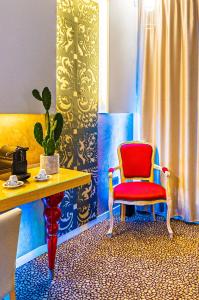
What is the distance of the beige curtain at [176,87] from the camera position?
10.9 ft

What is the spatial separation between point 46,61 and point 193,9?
1933 mm

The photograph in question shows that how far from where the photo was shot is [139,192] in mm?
3047

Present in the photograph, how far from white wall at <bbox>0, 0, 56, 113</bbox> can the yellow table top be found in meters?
0.63

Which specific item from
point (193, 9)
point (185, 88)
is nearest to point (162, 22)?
point (193, 9)

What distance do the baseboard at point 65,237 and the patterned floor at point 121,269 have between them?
0.06 m

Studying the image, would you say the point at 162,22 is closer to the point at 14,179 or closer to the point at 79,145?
the point at 79,145

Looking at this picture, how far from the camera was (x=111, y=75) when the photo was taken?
11.7ft

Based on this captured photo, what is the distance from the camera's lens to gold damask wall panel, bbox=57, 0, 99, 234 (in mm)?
2839

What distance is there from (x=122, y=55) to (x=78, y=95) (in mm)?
1060

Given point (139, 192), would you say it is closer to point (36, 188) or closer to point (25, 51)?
point (36, 188)

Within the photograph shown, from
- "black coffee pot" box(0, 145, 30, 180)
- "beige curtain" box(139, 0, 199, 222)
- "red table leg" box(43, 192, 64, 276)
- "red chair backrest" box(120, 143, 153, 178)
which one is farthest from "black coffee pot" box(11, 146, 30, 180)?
"beige curtain" box(139, 0, 199, 222)

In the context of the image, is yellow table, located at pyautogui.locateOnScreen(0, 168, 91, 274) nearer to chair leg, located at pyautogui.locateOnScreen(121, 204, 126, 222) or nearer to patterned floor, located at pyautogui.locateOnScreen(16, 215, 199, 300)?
patterned floor, located at pyautogui.locateOnScreen(16, 215, 199, 300)

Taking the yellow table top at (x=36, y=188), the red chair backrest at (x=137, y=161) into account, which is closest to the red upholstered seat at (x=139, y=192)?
the red chair backrest at (x=137, y=161)

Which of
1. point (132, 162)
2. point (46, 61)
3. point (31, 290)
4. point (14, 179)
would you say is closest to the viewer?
point (14, 179)
